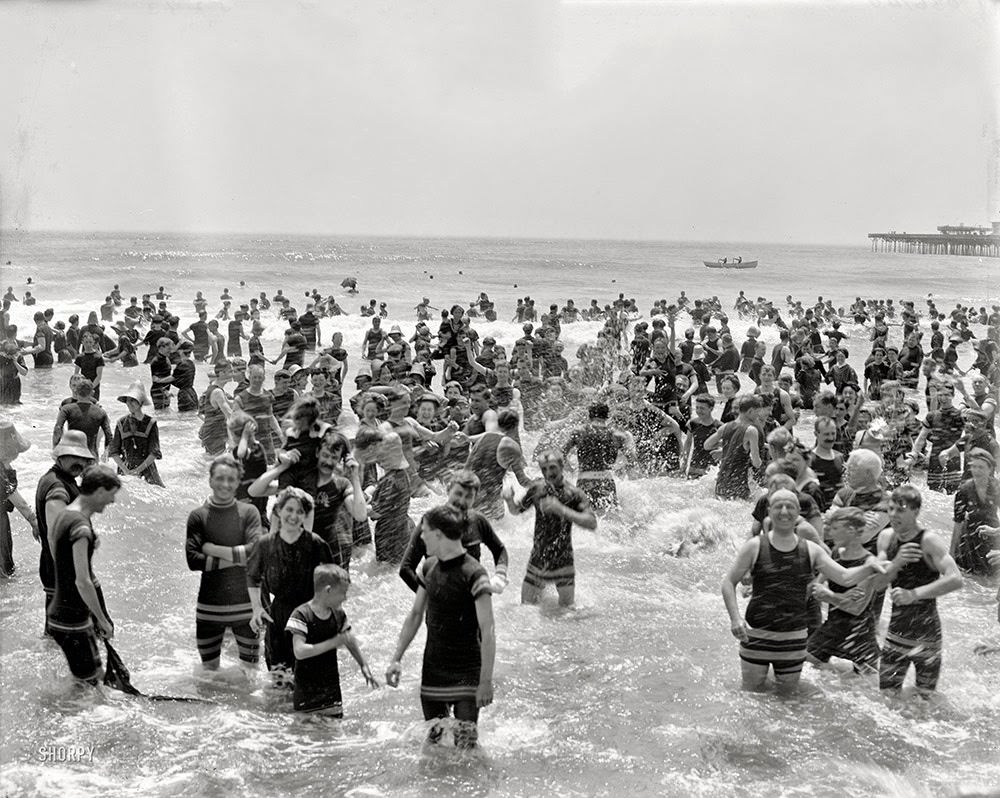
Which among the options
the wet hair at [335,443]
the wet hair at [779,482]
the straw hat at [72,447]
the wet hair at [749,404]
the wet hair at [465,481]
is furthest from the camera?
the wet hair at [749,404]

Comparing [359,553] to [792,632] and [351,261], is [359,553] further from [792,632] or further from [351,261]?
[351,261]

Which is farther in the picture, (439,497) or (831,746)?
(439,497)

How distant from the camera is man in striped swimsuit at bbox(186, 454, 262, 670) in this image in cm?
603

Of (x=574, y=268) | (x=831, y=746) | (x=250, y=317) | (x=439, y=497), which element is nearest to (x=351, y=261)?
(x=574, y=268)

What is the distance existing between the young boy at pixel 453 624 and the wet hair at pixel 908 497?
250cm

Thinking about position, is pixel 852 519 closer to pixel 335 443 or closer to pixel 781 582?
pixel 781 582

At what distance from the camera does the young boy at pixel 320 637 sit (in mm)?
5215

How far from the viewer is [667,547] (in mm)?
9820

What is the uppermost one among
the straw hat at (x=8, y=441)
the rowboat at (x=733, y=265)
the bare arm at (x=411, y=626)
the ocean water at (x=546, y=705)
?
the rowboat at (x=733, y=265)

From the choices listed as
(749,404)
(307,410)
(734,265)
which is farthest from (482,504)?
(734,265)

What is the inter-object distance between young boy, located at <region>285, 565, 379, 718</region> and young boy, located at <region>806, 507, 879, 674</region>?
284 cm

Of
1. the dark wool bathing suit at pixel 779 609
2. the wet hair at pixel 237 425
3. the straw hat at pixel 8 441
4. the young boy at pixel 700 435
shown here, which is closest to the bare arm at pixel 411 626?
the dark wool bathing suit at pixel 779 609

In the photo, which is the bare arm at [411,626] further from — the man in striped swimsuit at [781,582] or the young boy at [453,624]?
the man in striped swimsuit at [781,582]

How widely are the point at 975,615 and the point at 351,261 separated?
84931 mm
